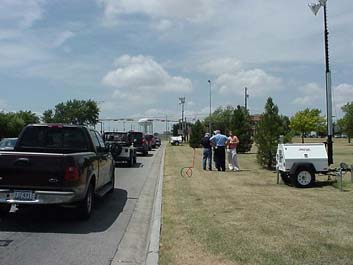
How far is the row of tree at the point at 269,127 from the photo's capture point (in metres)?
23.6

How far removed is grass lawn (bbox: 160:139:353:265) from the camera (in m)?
7.53

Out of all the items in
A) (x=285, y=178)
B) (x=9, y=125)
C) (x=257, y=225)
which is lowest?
(x=257, y=225)

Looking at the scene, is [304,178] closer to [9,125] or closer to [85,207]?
[85,207]

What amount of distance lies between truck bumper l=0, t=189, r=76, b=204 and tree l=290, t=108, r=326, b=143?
A: 7453 cm

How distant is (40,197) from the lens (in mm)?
10125

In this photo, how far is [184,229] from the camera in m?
9.60

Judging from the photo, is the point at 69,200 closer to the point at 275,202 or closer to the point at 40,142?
the point at 40,142

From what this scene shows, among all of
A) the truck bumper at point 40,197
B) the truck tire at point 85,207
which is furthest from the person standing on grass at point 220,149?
the truck bumper at point 40,197

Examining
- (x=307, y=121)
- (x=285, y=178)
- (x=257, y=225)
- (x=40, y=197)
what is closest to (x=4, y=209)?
(x=40, y=197)

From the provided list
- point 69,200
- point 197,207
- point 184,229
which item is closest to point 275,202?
point 197,207

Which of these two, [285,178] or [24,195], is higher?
[24,195]

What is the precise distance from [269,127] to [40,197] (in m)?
15.1

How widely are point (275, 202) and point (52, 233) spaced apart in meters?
5.45

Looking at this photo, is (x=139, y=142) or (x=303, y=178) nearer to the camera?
(x=303, y=178)
